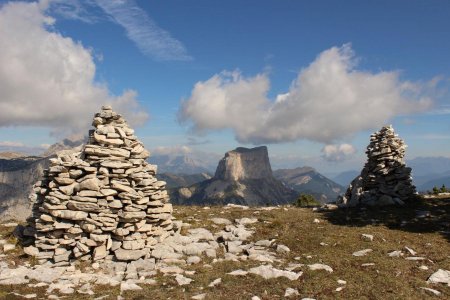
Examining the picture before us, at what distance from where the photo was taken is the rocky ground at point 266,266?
16969mm

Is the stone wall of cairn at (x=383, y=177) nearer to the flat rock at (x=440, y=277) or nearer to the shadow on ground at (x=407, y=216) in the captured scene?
the shadow on ground at (x=407, y=216)

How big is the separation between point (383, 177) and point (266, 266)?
27.4 m

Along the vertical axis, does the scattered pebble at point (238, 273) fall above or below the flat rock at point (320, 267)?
below

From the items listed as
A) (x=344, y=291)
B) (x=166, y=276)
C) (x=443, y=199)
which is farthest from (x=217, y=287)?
(x=443, y=199)

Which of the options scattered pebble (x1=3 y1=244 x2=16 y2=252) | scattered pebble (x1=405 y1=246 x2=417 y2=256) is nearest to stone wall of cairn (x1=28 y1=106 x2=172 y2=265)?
scattered pebble (x1=3 y1=244 x2=16 y2=252)

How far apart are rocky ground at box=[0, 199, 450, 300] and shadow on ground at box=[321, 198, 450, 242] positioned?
0.17 metres

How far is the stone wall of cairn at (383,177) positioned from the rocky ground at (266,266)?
834 cm

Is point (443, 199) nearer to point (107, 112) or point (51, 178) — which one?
point (107, 112)

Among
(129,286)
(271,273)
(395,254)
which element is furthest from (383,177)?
(129,286)

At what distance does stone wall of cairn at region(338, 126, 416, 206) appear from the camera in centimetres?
4031

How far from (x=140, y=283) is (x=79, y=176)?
950cm

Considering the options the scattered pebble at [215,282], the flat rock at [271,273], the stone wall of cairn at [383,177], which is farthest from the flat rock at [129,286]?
the stone wall of cairn at [383,177]

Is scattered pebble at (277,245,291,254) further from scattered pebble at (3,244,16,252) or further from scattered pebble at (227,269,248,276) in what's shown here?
scattered pebble at (3,244,16,252)

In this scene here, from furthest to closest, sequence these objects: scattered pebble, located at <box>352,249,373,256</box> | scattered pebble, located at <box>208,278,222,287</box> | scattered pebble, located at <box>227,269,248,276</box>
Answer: scattered pebble, located at <box>352,249,373,256</box>, scattered pebble, located at <box>227,269,248,276</box>, scattered pebble, located at <box>208,278,222,287</box>
